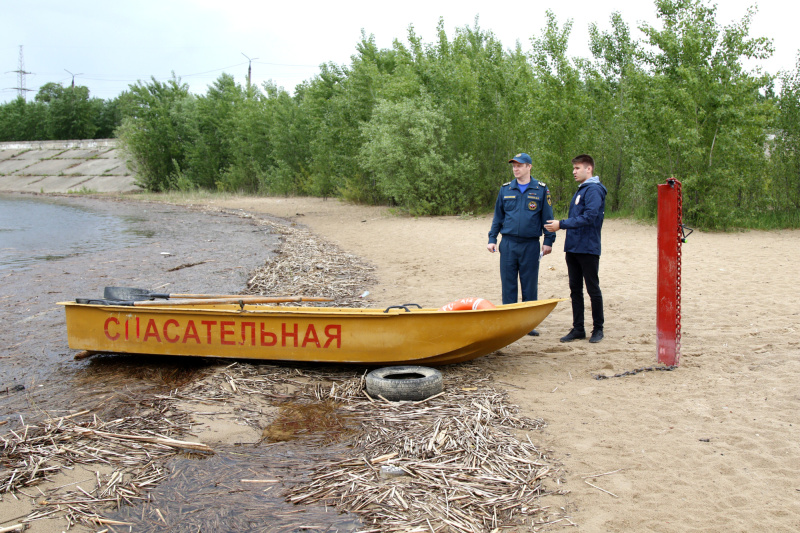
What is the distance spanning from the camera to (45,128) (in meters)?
60.8

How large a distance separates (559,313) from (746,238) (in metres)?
8.75

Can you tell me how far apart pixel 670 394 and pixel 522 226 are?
2.18m

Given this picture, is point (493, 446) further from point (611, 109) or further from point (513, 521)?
point (611, 109)

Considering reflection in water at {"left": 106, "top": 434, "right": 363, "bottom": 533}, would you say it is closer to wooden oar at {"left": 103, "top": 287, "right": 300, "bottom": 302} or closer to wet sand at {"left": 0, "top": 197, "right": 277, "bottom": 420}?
wet sand at {"left": 0, "top": 197, "right": 277, "bottom": 420}

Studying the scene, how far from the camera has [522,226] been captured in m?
6.18

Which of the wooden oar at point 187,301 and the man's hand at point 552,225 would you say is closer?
the man's hand at point 552,225

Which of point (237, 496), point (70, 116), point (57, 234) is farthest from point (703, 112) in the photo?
point (70, 116)

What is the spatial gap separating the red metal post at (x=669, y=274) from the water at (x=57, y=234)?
41.7 ft

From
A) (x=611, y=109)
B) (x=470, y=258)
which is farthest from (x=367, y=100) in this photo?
(x=470, y=258)

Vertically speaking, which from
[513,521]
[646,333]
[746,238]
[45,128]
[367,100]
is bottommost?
[513,521]

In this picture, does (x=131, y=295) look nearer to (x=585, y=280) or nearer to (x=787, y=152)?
(x=585, y=280)

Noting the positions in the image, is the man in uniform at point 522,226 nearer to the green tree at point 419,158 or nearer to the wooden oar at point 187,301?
the wooden oar at point 187,301

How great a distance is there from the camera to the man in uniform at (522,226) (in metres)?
6.14

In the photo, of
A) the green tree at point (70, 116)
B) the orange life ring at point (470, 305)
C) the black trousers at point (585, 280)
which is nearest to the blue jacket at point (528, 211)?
the black trousers at point (585, 280)
